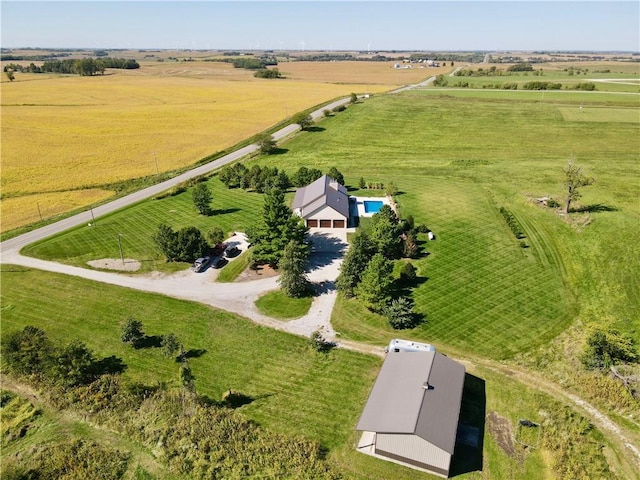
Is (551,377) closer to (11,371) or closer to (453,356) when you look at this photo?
(453,356)

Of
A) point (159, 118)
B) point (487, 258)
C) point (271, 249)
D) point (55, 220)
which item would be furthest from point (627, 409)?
point (159, 118)

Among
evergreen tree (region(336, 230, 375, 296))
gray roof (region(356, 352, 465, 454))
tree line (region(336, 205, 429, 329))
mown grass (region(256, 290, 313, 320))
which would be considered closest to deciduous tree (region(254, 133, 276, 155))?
tree line (region(336, 205, 429, 329))

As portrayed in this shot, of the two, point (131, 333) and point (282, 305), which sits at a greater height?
point (131, 333)

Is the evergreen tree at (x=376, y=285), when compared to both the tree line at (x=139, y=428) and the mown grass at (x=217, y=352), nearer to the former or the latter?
the mown grass at (x=217, y=352)

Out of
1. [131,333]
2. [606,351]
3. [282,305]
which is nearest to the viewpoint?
[606,351]

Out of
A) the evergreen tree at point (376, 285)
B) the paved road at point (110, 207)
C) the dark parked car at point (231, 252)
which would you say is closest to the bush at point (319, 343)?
the evergreen tree at point (376, 285)

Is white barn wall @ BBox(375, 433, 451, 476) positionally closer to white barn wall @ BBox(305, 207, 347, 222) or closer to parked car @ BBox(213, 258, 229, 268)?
parked car @ BBox(213, 258, 229, 268)

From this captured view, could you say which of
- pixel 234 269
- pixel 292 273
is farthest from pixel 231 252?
pixel 292 273

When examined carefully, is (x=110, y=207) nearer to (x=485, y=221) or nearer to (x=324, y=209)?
(x=324, y=209)
